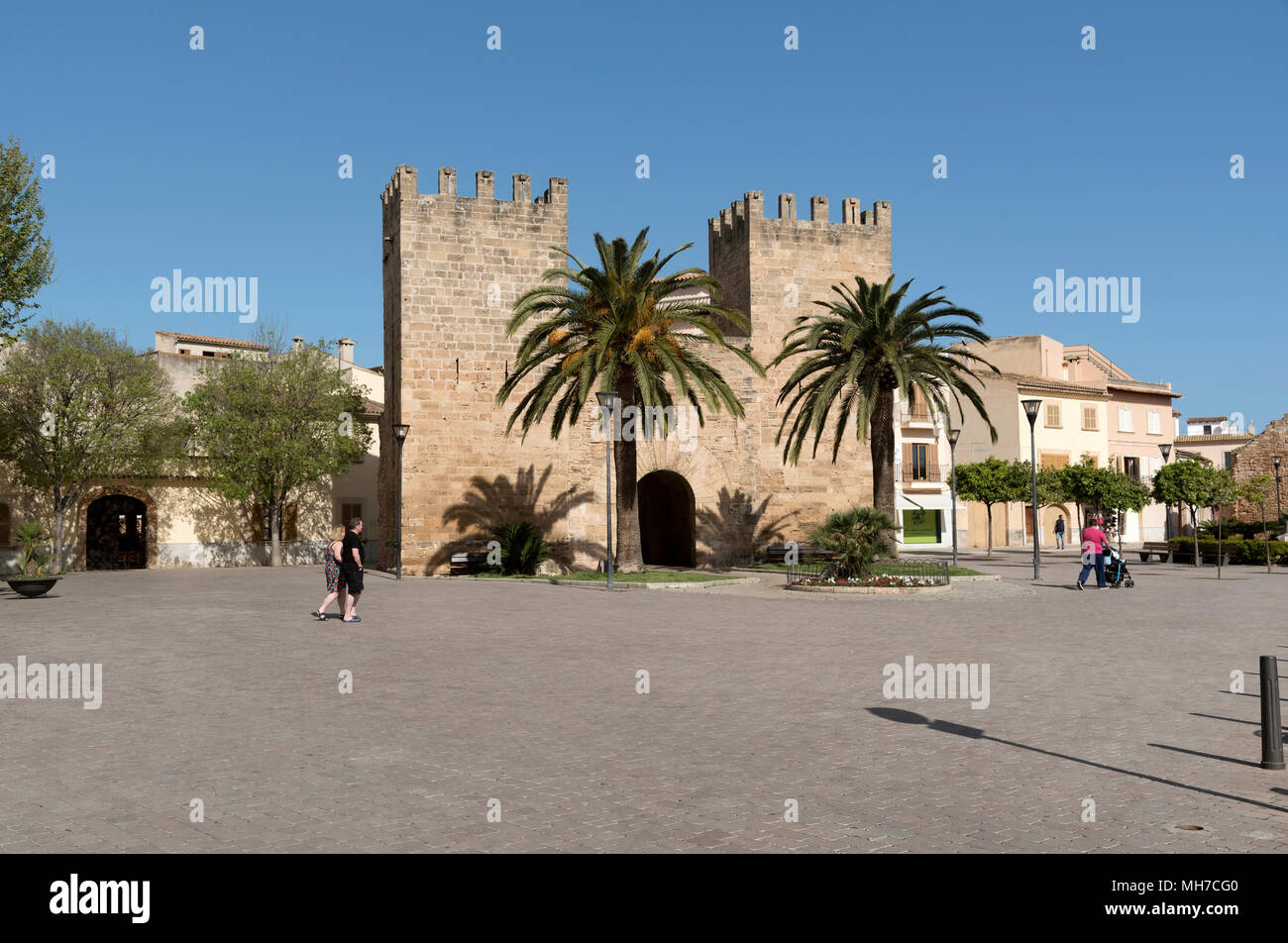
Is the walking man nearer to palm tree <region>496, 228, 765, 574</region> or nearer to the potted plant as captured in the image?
palm tree <region>496, 228, 765, 574</region>

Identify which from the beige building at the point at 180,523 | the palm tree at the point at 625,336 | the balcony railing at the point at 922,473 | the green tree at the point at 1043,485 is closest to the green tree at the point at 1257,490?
the green tree at the point at 1043,485

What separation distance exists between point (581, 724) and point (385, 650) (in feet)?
15.9

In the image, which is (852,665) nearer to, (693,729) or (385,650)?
(693,729)

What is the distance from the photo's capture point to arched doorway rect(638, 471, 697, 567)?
31.0 metres

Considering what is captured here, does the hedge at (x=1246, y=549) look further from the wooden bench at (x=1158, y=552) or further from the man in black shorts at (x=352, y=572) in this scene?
the man in black shorts at (x=352, y=572)

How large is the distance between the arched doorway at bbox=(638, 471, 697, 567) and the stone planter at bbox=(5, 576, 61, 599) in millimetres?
16199

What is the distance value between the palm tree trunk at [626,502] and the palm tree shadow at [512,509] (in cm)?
539

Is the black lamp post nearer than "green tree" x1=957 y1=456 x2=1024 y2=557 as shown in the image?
Yes

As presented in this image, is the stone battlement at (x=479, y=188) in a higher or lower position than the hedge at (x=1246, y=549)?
higher

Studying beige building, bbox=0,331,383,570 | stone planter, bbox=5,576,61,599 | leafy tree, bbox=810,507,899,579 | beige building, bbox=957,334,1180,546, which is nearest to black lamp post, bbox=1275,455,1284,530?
beige building, bbox=957,334,1180,546

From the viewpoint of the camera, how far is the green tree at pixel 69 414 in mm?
28750

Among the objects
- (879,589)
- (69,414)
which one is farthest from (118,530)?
(879,589)

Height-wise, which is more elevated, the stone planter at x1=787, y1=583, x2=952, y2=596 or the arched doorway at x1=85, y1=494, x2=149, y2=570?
the arched doorway at x1=85, y1=494, x2=149, y2=570
